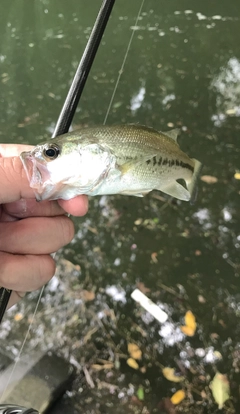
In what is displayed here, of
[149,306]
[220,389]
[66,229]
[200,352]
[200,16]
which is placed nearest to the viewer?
[66,229]

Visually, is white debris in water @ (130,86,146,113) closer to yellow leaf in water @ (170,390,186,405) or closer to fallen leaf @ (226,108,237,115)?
fallen leaf @ (226,108,237,115)

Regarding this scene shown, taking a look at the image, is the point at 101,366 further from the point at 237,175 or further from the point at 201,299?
the point at 237,175

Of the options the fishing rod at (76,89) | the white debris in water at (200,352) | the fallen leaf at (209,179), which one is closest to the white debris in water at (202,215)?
the fallen leaf at (209,179)

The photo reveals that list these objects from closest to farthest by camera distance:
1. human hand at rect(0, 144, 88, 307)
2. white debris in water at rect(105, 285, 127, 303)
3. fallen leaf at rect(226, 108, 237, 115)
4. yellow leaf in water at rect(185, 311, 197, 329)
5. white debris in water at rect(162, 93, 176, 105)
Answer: human hand at rect(0, 144, 88, 307)
yellow leaf in water at rect(185, 311, 197, 329)
white debris in water at rect(105, 285, 127, 303)
fallen leaf at rect(226, 108, 237, 115)
white debris in water at rect(162, 93, 176, 105)

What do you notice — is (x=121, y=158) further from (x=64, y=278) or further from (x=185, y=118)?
(x=185, y=118)

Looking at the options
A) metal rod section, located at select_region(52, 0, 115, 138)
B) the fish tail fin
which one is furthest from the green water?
metal rod section, located at select_region(52, 0, 115, 138)

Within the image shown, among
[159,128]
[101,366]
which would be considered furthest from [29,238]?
[159,128]
